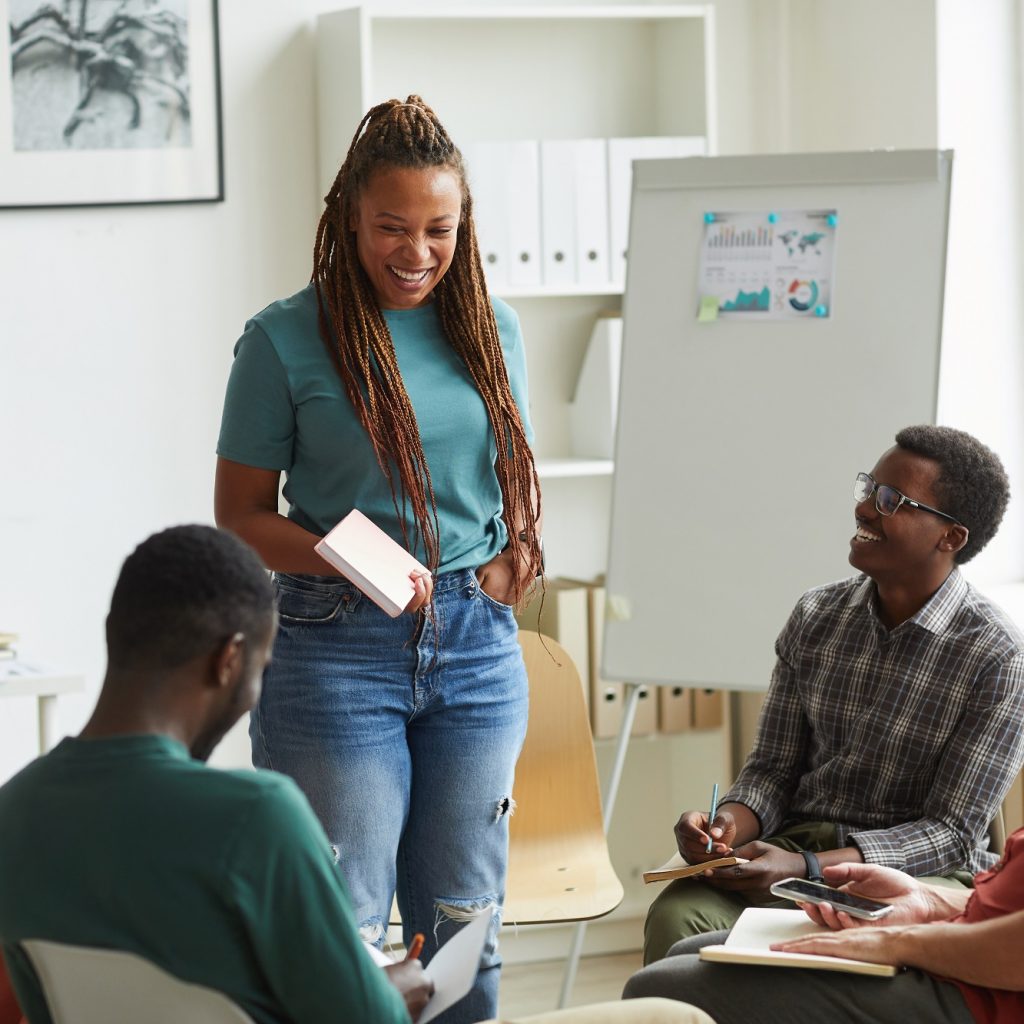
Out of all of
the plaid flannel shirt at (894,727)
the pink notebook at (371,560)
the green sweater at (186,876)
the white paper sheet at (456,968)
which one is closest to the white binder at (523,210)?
the plaid flannel shirt at (894,727)

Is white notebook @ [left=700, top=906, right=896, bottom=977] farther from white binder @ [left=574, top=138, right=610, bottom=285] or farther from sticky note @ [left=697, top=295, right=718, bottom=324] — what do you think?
white binder @ [left=574, top=138, right=610, bottom=285]

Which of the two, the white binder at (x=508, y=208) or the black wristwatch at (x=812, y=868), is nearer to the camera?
the black wristwatch at (x=812, y=868)

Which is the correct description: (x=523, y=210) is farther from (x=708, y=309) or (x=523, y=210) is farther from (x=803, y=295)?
(x=803, y=295)

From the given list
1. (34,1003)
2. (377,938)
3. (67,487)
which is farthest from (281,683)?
(67,487)

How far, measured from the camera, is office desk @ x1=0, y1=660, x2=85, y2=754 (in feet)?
9.09

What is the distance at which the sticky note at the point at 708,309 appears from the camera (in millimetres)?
2832

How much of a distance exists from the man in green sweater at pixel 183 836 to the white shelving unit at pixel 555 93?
2.05m

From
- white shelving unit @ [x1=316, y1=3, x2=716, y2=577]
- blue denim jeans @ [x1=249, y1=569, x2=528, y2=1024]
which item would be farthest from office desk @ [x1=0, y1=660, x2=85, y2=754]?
white shelving unit @ [x1=316, y1=3, x2=716, y2=577]

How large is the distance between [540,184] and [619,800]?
5.04 feet

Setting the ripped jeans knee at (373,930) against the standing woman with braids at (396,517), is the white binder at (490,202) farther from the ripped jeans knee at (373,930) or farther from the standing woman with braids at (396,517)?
the ripped jeans knee at (373,930)

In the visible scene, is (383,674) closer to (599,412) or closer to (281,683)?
(281,683)

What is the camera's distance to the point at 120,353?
10.6 feet

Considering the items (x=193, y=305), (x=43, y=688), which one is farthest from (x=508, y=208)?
(x=43, y=688)

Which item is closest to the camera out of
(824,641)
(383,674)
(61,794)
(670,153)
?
(61,794)
